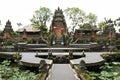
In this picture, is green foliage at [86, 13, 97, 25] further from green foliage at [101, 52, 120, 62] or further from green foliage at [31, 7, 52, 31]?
green foliage at [101, 52, 120, 62]

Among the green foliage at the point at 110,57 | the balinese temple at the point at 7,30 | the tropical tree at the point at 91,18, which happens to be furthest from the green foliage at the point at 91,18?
the green foliage at the point at 110,57

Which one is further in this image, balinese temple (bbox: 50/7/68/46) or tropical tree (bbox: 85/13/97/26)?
tropical tree (bbox: 85/13/97/26)

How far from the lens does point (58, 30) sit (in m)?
48.1

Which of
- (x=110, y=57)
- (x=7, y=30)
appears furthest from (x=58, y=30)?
(x=110, y=57)

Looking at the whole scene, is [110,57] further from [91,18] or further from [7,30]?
[91,18]

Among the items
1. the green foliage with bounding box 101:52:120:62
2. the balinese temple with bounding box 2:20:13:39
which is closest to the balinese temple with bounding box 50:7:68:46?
the balinese temple with bounding box 2:20:13:39

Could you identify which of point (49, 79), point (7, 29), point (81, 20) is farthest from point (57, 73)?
point (81, 20)

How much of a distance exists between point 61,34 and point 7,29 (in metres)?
17.1

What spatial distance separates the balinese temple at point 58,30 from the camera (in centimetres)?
4272

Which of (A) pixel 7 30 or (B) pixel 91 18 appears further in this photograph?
(B) pixel 91 18

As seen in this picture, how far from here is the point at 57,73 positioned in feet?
56.4

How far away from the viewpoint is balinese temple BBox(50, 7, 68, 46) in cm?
4272

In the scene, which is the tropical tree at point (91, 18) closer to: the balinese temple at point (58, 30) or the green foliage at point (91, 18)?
the green foliage at point (91, 18)

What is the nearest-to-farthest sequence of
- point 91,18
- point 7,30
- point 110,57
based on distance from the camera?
point 110,57 < point 7,30 < point 91,18
